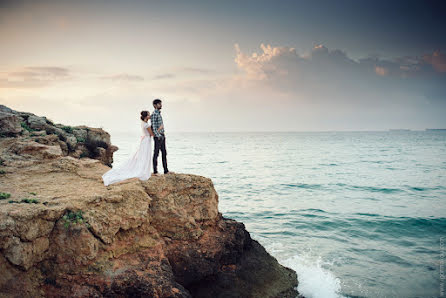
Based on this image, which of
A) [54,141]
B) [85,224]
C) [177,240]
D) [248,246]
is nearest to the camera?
[85,224]

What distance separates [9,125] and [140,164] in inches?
317

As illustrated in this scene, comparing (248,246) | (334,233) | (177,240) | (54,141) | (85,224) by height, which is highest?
(54,141)

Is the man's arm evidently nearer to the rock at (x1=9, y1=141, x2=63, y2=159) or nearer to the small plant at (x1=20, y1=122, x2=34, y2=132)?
the rock at (x1=9, y1=141, x2=63, y2=159)

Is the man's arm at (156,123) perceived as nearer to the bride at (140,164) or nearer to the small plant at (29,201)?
the bride at (140,164)

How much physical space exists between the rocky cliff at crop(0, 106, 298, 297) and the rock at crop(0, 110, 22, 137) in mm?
1189

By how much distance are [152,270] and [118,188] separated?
287 cm

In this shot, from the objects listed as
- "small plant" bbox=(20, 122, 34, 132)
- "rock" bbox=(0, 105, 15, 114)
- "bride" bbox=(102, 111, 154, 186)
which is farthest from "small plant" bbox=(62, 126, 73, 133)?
"bride" bbox=(102, 111, 154, 186)

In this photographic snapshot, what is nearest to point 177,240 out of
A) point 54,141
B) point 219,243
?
point 219,243

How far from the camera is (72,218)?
6.98m

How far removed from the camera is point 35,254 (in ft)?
20.6

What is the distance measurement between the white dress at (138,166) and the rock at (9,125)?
264 inches

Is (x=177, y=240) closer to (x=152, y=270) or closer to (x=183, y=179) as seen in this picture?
(x=152, y=270)

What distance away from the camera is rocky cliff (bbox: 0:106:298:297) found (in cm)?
623

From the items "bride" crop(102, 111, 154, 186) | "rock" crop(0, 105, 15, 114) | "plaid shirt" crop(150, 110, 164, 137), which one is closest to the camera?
"bride" crop(102, 111, 154, 186)
